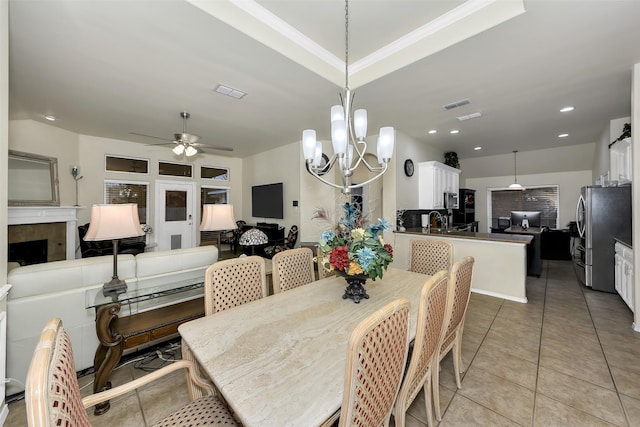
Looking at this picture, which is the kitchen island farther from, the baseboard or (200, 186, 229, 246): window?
(200, 186, 229, 246): window

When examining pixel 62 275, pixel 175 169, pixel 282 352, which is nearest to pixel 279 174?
pixel 175 169

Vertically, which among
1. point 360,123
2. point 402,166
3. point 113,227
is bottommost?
point 113,227

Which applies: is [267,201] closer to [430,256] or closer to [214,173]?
[214,173]

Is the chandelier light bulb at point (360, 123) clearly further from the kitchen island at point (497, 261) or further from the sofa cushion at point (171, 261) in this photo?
the kitchen island at point (497, 261)

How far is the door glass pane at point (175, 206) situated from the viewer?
20.8ft

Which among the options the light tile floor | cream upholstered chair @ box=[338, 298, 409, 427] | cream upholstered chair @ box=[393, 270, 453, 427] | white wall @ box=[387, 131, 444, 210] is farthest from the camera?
white wall @ box=[387, 131, 444, 210]

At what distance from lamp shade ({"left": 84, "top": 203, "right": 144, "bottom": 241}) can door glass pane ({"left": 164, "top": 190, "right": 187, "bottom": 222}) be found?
185 inches

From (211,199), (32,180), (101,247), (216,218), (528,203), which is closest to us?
(216,218)

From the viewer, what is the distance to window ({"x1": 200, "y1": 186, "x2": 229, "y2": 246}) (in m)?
6.95

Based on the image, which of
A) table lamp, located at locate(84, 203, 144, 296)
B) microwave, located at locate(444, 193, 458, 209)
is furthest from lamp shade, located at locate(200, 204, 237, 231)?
microwave, located at locate(444, 193, 458, 209)

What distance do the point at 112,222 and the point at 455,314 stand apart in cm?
267

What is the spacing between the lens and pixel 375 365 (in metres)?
0.88

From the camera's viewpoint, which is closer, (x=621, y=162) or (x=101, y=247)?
(x=621, y=162)

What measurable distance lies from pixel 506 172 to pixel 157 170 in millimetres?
9512
